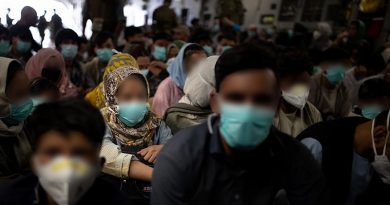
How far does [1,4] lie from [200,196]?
435cm

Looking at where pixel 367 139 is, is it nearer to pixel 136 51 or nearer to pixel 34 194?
pixel 34 194

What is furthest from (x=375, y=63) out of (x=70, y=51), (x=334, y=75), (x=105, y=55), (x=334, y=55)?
(x=70, y=51)

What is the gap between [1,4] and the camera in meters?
4.68

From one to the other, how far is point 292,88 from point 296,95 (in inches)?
2.2

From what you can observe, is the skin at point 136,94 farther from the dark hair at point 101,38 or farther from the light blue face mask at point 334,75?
the dark hair at point 101,38

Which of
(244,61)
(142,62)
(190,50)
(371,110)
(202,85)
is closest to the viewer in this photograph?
(244,61)

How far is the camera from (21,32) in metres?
4.73

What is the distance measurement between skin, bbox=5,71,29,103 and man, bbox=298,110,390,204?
1.58 meters

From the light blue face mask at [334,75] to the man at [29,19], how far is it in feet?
11.8

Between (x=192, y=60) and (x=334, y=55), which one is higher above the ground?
(x=334, y=55)

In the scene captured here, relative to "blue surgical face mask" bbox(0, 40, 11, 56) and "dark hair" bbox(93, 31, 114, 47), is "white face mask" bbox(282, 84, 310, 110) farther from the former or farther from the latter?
"dark hair" bbox(93, 31, 114, 47)

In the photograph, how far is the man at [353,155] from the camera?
1.85 meters

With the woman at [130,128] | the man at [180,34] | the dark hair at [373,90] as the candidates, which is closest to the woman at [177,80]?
the woman at [130,128]

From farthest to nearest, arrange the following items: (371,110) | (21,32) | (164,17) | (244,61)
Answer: (164,17) < (21,32) < (371,110) < (244,61)
